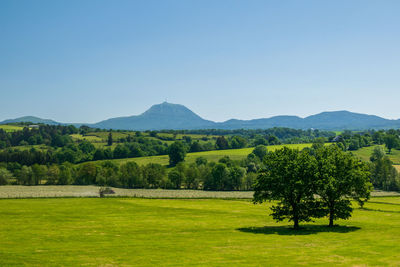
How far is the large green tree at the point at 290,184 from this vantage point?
170ft

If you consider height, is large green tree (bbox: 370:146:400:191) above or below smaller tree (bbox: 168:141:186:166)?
below

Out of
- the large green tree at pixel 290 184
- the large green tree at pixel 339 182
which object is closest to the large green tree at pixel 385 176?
the large green tree at pixel 339 182

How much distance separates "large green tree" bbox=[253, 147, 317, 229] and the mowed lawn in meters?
3.39

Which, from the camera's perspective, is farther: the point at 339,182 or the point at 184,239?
the point at 339,182

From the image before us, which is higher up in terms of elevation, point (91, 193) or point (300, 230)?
A: point (300, 230)

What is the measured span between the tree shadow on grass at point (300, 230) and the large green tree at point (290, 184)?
1.80m

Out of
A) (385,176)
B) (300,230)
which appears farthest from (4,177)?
(385,176)

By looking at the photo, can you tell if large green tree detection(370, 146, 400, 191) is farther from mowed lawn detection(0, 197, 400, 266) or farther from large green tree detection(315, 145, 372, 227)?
large green tree detection(315, 145, 372, 227)

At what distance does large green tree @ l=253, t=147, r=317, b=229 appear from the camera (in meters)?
51.7

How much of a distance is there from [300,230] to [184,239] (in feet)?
62.9

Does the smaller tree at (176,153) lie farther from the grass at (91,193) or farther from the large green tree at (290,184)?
the large green tree at (290,184)

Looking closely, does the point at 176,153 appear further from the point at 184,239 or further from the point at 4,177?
the point at 184,239

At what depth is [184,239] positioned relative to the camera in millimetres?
46062

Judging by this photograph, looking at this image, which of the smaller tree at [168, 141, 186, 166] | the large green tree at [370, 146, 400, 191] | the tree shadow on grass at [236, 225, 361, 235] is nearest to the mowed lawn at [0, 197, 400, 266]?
the tree shadow on grass at [236, 225, 361, 235]
